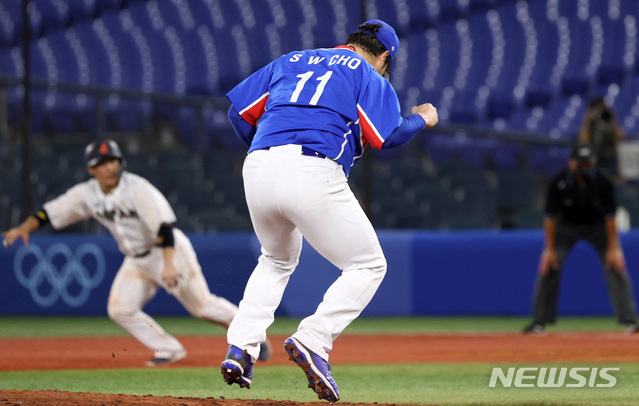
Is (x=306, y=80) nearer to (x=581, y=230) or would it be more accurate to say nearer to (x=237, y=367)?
(x=237, y=367)

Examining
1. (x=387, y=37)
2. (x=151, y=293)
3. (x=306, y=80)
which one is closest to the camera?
(x=306, y=80)

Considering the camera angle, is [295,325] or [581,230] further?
[295,325]

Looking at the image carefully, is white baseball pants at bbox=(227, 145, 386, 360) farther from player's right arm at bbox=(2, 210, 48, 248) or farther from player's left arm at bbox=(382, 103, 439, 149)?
player's right arm at bbox=(2, 210, 48, 248)

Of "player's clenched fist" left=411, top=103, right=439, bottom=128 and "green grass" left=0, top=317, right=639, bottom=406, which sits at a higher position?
"player's clenched fist" left=411, top=103, right=439, bottom=128

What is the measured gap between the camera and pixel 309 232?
485cm

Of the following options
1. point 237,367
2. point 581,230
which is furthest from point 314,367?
point 581,230

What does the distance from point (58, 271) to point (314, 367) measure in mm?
8848

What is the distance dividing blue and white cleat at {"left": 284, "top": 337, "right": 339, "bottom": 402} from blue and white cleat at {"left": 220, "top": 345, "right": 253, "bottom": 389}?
0.83ft

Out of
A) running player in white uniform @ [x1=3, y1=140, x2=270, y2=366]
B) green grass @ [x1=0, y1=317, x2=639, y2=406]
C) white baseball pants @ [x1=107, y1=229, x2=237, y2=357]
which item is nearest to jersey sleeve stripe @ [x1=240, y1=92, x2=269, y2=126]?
green grass @ [x1=0, y1=317, x2=639, y2=406]

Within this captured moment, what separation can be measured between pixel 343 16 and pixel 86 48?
498 centimetres

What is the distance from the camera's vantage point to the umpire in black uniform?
10445 mm

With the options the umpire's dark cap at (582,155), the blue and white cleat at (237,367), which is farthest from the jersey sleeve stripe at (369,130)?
the umpire's dark cap at (582,155)

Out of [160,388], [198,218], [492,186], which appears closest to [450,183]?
[492,186]

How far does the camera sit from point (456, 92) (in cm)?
1756
